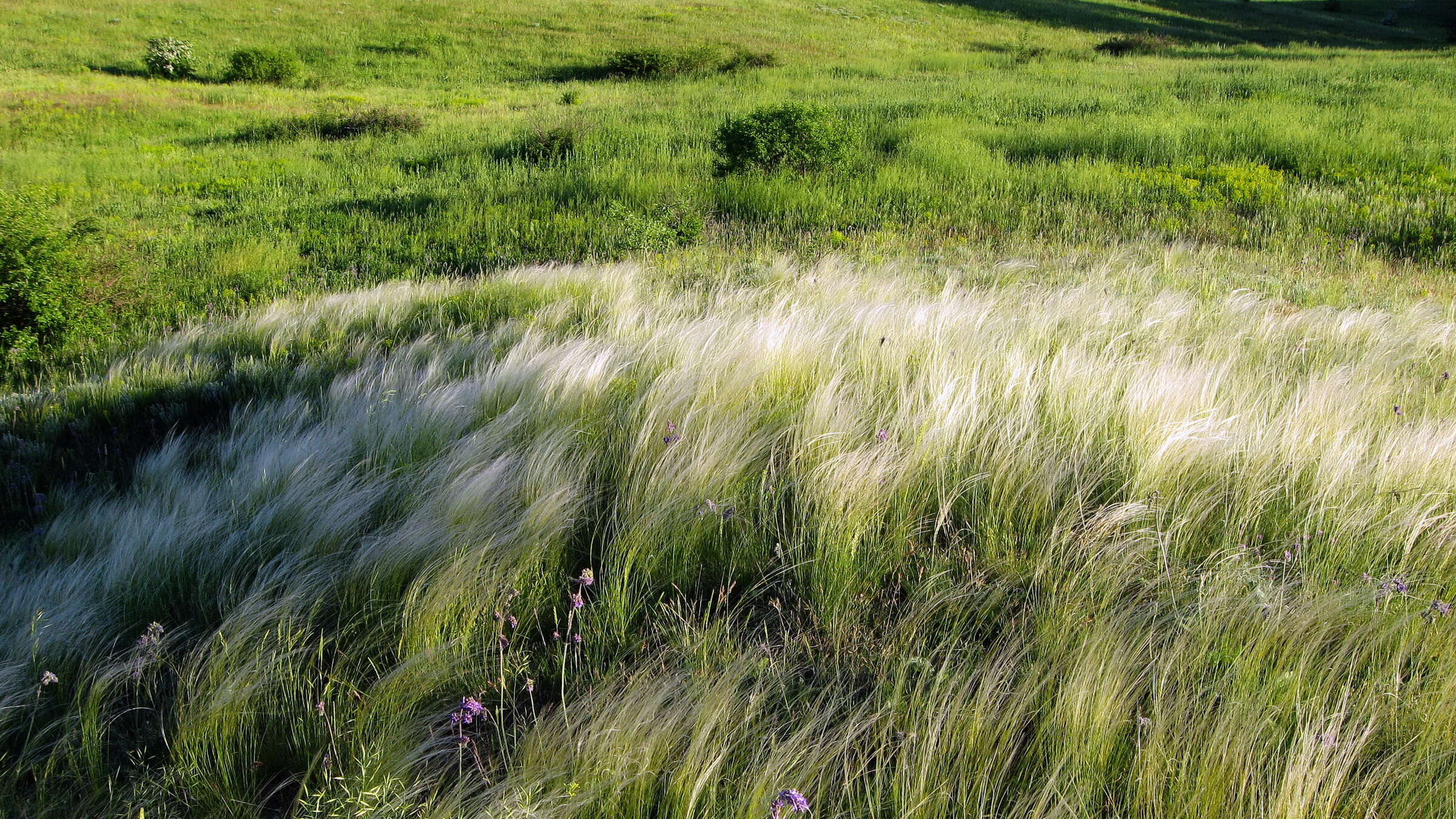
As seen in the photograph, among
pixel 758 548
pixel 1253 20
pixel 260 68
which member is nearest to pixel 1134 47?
pixel 1253 20

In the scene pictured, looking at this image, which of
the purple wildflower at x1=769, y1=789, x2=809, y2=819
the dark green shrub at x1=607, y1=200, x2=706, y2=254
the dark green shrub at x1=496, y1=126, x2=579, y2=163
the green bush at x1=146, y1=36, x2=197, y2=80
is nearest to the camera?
the purple wildflower at x1=769, y1=789, x2=809, y2=819

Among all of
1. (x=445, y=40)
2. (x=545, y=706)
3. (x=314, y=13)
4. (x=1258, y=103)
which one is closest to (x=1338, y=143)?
(x=1258, y=103)

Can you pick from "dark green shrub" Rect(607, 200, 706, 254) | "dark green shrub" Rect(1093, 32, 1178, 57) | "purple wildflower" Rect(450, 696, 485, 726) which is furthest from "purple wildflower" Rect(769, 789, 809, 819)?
"dark green shrub" Rect(1093, 32, 1178, 57)

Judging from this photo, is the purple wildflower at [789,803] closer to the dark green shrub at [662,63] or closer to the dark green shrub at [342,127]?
the dark green shrub at [342,127]

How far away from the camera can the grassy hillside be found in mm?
8000

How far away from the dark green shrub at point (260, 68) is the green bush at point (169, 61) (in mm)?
1588

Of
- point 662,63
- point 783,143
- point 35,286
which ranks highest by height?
point 662,63

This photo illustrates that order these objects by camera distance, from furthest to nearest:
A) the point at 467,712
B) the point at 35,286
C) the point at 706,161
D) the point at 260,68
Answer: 1. the point at 260,68
2. the point at 706,161
3. the point at 35,286
4. the point at 467,712

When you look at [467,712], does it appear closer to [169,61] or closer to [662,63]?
[662,63]

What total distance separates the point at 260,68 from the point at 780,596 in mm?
32220

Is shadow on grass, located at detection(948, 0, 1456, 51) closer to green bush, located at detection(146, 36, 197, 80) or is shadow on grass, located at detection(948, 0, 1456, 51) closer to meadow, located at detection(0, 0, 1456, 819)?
meadow, located at detection(0, 0, 1456, 819)

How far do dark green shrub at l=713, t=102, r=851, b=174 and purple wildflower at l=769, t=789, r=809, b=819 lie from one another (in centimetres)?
978

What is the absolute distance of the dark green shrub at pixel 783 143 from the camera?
1023 centimetres

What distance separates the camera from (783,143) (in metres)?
10.2
